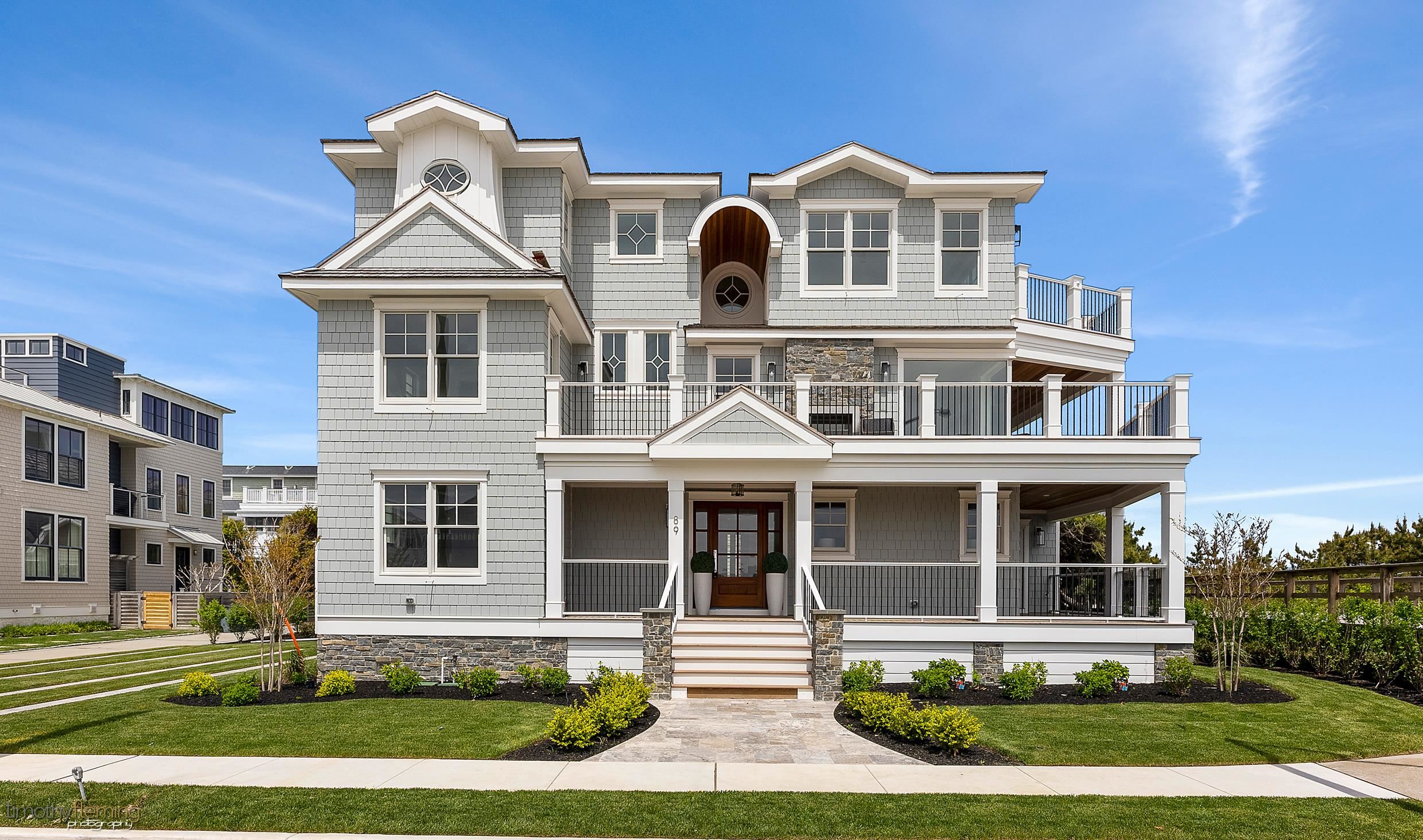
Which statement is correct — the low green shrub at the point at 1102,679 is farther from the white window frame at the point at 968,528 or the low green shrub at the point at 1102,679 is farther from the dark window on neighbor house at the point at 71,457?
the dark window on neighbor house at the point at 71,457

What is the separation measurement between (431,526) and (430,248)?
489 cm

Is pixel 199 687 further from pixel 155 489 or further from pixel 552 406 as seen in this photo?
pixel 155 489

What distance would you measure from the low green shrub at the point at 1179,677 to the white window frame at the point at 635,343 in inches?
415

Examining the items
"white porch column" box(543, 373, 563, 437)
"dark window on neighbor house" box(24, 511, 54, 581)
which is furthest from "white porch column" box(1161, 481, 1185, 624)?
"dark window on neighbor house" box(24, 511, 54, 581)

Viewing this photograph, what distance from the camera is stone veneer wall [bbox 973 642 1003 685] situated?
46.7ft

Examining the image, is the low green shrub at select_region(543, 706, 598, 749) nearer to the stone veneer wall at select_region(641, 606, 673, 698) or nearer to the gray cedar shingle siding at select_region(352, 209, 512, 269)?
the stone veneer wall at select_region(641, 606, 673, 698)

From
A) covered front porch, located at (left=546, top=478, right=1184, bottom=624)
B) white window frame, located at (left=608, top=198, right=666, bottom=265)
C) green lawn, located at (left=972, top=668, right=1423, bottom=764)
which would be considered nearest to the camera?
green lawn, located at (left=972, top=668, right=1423, bottom=764)

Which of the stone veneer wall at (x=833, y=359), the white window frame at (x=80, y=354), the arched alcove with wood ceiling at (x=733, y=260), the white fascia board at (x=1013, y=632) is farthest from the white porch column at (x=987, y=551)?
the white window frame at (x=80, y=354)

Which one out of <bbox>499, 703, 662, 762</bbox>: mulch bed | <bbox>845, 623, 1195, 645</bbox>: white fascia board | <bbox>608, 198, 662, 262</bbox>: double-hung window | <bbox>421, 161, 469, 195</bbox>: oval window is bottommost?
<bbox>499, 703, 662, 762</bbox>: mulch bed

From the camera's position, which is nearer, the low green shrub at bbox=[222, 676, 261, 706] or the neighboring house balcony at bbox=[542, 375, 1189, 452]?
the low green shrub at bbox=[222, 676, 261, 706]

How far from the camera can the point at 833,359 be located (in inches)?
670

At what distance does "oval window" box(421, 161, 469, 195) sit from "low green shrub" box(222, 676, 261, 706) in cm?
937

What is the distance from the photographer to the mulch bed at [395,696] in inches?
505

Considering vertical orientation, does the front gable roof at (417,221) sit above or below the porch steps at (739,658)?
above
